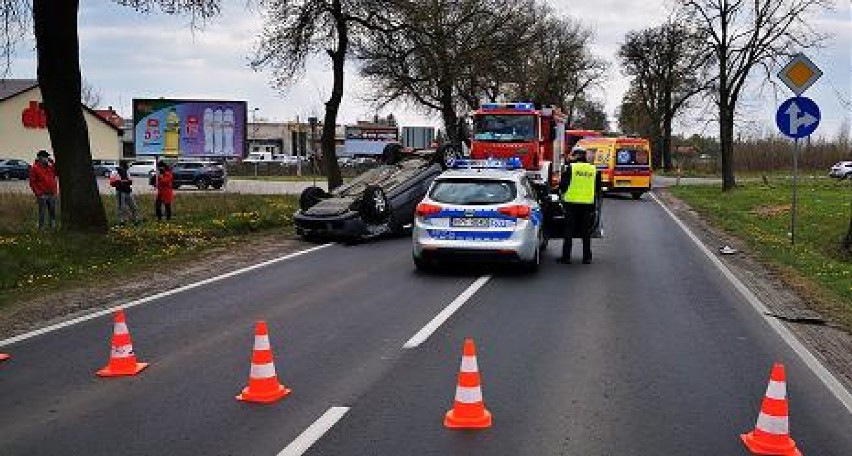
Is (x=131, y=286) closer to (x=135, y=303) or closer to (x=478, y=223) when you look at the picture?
(x=135, y=303)

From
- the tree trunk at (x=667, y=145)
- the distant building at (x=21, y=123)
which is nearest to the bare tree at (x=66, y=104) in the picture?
the distant building at (x=21, y=123)

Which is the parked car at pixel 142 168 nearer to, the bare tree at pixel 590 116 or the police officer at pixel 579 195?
the bare tree at pixel 590 116

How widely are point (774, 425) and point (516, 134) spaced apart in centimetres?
2105

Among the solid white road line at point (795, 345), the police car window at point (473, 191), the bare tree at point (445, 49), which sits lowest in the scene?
the solid white road line at point (795, 345)

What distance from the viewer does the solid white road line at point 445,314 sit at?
8.46 meters

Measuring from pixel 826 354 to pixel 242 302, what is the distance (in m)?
6.45

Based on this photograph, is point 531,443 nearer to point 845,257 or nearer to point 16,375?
point 16,375

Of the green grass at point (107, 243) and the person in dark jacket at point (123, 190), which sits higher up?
the person in dark jacket at point (123, 190)

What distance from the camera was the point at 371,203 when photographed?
17.9m

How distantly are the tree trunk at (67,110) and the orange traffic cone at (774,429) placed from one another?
43.1ft

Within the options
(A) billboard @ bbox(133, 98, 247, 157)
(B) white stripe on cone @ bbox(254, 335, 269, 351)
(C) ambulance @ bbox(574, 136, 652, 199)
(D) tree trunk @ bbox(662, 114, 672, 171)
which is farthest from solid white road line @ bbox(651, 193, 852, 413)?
(D) tree trunk @ bbox(662, 114, 672, 171)

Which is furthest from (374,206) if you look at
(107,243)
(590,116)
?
(590,116)

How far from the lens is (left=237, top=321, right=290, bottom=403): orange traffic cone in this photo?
6.38m

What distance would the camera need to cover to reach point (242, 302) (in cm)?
1074
